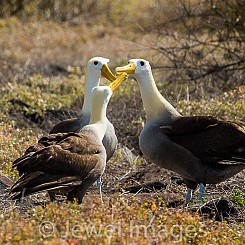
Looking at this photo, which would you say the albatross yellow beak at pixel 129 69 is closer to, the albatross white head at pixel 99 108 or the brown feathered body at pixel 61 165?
the albatross white head at pixel 99 108

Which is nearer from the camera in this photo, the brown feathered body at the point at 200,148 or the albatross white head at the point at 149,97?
the brown feathered body at the point at 200,148

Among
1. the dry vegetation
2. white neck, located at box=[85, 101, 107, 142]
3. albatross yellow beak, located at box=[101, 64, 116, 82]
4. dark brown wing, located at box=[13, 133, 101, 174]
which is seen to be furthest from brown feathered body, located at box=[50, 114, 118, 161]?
dark brown wing, located at box=[13, 133, 101, 174]

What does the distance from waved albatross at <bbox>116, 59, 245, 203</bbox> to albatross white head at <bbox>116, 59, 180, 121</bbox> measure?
0.60 ft

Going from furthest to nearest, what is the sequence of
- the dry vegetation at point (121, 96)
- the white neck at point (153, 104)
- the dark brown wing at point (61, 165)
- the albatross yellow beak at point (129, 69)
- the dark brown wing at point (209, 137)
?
the albatross yellow beak at point (129, 69) < the white neck at point (153, 104) < the dark brown wing at point (209, 137) < the dark brown wing at point (61, 165) < the dry vegetation at point (121, 96)

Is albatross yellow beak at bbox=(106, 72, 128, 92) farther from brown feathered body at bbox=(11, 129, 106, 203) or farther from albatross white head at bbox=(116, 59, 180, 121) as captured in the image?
brown feathered body at bbox=(11, 129, 106, 203)

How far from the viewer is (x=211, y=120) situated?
5863mm

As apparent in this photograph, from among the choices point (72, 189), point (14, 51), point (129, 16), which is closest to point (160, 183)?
point (72, 189)

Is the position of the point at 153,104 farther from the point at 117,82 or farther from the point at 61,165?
the point at 61,165

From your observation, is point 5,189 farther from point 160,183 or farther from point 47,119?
point 47,119

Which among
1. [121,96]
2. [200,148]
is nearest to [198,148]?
[200,148]

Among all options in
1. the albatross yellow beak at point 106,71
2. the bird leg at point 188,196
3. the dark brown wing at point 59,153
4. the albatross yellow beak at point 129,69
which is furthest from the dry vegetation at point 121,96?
the albatross yellow beak at point 129,69

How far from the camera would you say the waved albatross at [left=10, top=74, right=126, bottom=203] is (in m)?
5.06

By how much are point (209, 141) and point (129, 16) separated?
12.0 meters

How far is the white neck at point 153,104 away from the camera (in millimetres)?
6117
